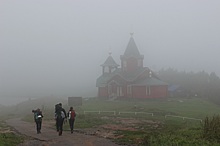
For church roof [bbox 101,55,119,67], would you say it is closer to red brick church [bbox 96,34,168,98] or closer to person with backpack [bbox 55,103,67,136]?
red brick church [bbox 96,34,168,98]

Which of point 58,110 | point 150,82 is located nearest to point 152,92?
point 150,82

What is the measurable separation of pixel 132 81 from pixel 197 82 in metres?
24.0

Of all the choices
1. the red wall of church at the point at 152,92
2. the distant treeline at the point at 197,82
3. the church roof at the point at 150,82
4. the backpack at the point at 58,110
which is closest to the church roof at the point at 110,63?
the church roof at the point at 150,82

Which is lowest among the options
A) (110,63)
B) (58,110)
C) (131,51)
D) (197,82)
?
(58,110)

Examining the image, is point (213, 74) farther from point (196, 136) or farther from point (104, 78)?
point (196, 136)

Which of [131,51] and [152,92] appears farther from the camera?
[131,51]

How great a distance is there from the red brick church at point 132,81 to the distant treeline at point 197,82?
9.09 metres

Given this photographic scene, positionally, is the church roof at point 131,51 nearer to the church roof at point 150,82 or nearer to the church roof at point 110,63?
the church roof at point 150,82

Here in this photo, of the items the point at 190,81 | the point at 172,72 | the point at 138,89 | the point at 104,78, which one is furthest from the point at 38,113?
the point at 172,72

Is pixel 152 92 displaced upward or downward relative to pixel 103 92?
downward

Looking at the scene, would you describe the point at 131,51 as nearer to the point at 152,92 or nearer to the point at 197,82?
the point at 152,92

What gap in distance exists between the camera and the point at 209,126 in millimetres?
16312

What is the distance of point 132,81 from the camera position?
2212 inches

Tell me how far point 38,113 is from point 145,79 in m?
37.9
